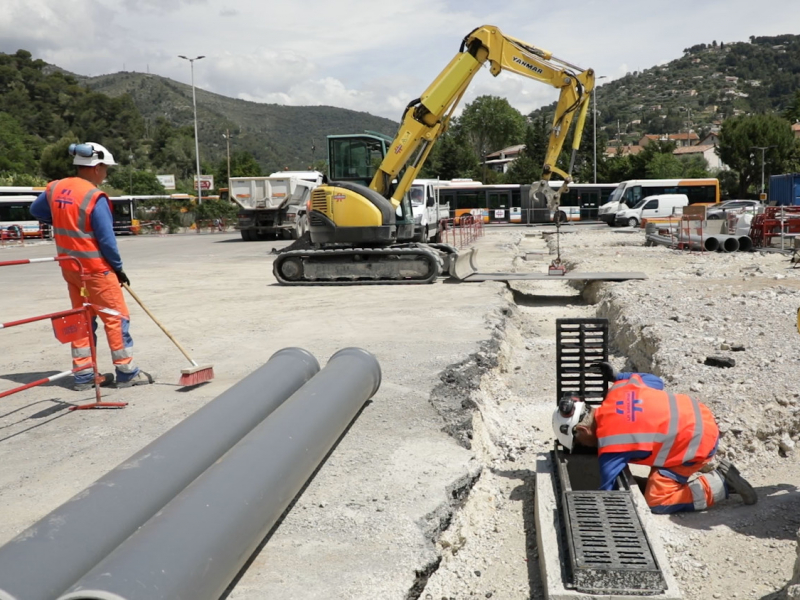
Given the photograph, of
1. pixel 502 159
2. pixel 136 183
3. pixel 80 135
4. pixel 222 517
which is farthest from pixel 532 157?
pixel 222 517

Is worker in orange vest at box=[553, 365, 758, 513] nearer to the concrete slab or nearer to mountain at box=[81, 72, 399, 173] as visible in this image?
the concrete slab

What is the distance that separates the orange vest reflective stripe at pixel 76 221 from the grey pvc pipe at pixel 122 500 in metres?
2.31

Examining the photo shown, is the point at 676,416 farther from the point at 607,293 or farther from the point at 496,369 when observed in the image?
the point at 607,293

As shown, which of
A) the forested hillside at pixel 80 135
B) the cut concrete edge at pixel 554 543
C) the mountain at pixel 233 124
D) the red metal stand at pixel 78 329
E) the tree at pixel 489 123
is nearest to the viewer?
the cut concrete edge at pixel 554 543

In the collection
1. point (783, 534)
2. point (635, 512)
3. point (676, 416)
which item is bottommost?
point (783, 534)

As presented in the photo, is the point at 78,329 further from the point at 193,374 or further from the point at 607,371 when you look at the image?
the point at 607,371

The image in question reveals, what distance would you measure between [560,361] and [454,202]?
132 ft

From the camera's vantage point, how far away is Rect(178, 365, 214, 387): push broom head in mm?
6602

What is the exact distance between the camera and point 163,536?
3.00 m

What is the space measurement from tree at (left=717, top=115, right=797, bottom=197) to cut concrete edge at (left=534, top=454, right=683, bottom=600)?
202 feet

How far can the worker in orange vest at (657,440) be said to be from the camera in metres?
4.75

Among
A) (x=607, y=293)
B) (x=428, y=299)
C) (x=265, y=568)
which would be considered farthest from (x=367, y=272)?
(x=265, y=568)

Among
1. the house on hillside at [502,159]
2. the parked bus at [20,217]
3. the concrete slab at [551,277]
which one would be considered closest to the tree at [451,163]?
the house on hillside at [502,159]

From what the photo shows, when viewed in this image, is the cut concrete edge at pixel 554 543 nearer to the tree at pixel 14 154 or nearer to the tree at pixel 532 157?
the tree at pixel 532 157
